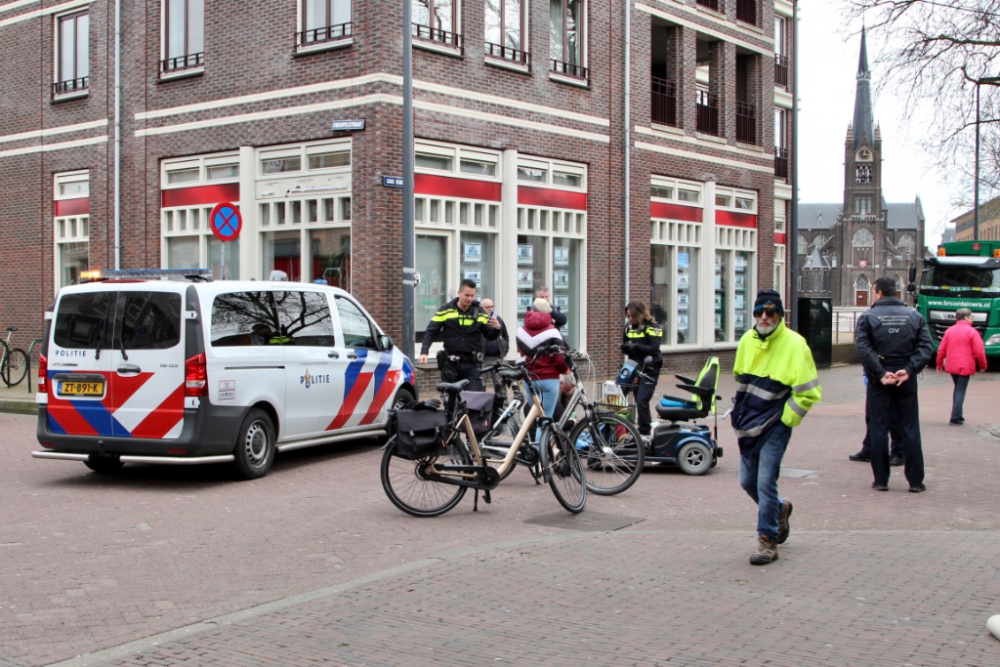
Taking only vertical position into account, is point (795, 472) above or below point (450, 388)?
below

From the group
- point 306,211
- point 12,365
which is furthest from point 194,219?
point 12,365

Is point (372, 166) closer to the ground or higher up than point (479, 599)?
higher up

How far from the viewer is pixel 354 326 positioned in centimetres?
1127

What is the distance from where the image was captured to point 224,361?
9.33 meters

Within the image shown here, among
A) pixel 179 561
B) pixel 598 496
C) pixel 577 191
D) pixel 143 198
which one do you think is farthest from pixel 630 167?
pixel 179 561

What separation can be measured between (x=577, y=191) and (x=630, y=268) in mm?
2174

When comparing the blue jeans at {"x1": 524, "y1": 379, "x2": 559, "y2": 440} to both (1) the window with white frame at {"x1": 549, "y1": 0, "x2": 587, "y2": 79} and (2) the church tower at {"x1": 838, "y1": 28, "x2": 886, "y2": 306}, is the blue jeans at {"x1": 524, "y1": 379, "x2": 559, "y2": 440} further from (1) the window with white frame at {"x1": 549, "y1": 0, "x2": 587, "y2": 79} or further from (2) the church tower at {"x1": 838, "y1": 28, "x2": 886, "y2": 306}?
(2) the church tower at {"x1": 838, "y1": 28, "x2": 886, "y2": 306}

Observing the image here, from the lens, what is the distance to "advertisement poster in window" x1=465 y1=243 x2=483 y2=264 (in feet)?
60.0

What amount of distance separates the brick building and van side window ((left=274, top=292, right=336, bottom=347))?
5408 mm

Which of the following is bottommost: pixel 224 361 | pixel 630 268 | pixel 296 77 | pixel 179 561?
pixel 179 561

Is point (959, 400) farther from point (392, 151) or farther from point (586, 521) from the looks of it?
point (392, 151)

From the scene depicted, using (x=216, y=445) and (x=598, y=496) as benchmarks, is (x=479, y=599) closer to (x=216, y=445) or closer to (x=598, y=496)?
(x=598, y=496)

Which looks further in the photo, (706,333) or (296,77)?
(706,333)

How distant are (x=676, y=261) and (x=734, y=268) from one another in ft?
8.39
